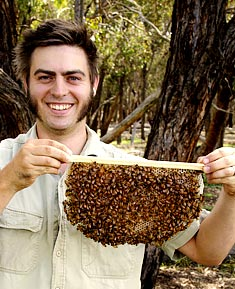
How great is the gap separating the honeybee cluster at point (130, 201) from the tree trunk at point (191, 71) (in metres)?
1.85

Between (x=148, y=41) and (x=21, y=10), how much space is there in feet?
15.6

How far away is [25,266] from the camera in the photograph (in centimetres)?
231

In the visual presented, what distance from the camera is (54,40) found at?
8.13ft

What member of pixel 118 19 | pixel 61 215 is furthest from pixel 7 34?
pixel 118 19

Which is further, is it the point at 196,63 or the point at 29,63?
the point at 196,63

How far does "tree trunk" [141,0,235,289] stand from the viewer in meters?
3.93

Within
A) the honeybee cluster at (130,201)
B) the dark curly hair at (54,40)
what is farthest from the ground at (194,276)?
the dark curly hair at (54,40)

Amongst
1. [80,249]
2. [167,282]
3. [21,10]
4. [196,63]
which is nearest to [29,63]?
[80,249]

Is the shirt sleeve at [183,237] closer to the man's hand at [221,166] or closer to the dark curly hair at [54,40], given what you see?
the man's hand at [221,166]

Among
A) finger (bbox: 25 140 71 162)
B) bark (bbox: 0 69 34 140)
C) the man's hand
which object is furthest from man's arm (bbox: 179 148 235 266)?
bark (bbox: 0 69 34 140)

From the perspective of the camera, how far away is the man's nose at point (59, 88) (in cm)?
239

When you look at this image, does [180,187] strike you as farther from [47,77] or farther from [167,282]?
[167,282]

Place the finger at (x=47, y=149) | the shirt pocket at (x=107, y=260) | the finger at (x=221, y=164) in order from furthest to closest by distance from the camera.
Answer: the shirt pocket at (x=107, y=260) → the finger at (x=221, y=164) → the finger at (x=47, y=149)

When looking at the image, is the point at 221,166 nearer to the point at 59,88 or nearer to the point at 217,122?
the point at 59,88
